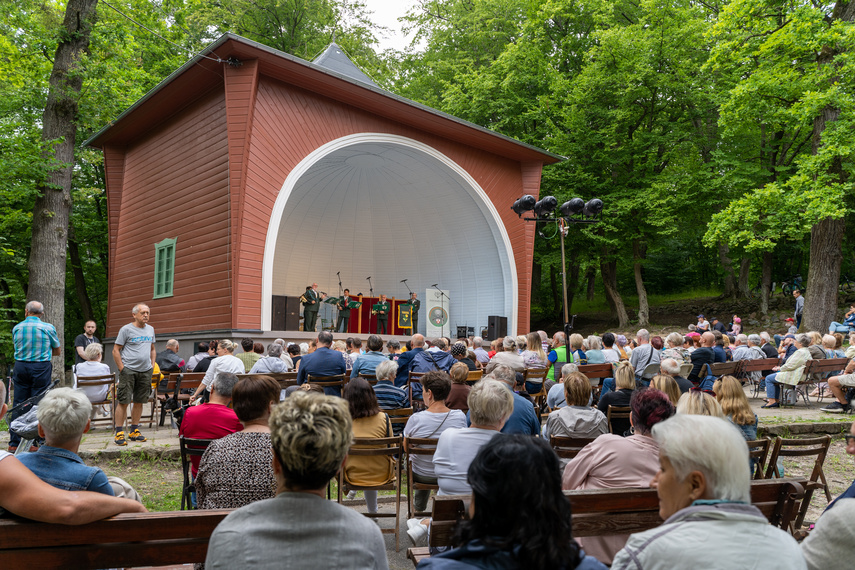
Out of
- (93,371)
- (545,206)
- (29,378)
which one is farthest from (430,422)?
(545,206)

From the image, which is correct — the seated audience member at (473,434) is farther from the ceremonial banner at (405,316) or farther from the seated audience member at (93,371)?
the ceremonial banner at (405,316)

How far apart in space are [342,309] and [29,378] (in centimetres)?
1087

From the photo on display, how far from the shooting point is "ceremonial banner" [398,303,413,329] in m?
18.6

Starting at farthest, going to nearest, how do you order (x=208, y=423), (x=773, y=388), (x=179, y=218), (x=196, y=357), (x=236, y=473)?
(x=179, y=218)
(x=773, y=388)
(x=196, y=357)
(x=208, y=423)
(x=236, y=473)

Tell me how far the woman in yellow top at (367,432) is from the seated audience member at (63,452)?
6.65ft

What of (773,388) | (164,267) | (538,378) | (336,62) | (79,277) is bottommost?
(773,388)

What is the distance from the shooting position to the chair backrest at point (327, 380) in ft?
21.7

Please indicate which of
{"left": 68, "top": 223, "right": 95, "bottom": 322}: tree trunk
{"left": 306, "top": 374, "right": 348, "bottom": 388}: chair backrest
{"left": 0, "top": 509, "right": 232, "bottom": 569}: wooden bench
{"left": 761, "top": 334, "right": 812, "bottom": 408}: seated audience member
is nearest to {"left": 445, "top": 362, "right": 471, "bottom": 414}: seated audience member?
{"left": 306, "top": 374, "right": 348, "bottom": 388}: chair backrest

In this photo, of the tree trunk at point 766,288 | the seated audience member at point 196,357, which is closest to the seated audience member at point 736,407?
the seated audience member at point 196,357

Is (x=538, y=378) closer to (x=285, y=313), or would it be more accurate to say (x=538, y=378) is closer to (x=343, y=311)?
(x=285, y=313)

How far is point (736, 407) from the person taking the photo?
4477mm

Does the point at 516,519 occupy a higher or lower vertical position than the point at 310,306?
lower

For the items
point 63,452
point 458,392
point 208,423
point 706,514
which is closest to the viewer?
point 706,514

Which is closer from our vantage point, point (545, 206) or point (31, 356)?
point (31, 356)
